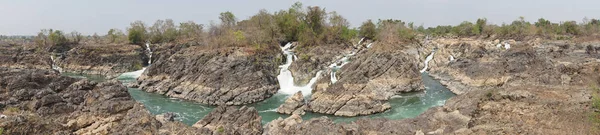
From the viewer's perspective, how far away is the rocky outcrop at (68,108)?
18.2m

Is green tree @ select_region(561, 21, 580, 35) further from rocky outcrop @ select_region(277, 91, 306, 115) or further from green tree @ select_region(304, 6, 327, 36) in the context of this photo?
rocky outcrop @ select_region(277, 91, 306, 115)

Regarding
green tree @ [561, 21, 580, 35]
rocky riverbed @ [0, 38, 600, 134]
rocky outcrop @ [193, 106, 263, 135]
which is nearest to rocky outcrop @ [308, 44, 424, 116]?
rocky riverbed @ [0, 38, 600, 134]

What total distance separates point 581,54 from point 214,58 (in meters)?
43.8

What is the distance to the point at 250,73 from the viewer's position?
41.3 m

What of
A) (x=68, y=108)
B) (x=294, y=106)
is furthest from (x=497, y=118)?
(x=68, y=108)

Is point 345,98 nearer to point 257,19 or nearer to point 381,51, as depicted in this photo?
point 381,51

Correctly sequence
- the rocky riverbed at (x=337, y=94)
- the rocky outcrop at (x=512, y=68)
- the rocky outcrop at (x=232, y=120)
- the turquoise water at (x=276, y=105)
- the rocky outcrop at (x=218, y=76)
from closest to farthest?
1. the rocky riverbed at (x=337, y=94)
2. the rocky outcrop at (x=232, y=120)
3. the turquoise water at (x=276, y=105)
4. the rocky outcrop at (x=512, y=68)
5. the rocky outcrop at (x=218, y=76)

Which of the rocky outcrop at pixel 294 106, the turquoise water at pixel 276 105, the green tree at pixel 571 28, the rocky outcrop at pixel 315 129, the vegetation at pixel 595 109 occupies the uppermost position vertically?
the green tree at pixel 571 28

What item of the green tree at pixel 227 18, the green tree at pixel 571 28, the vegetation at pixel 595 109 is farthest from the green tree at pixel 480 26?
the vegetation at pixel 595 109

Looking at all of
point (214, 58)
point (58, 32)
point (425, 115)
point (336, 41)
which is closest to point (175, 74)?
point (214, 58)

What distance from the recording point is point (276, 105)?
3547 centimetres

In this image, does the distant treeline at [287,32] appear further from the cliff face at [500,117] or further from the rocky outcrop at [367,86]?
the cliff face at [500,117]

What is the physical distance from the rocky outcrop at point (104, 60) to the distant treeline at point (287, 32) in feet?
25.6

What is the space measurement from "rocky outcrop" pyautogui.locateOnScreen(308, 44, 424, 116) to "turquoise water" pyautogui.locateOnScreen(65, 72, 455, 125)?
0.78 meters
